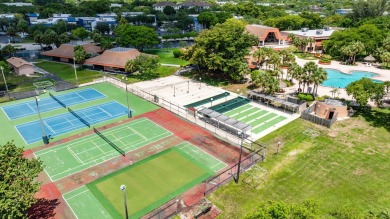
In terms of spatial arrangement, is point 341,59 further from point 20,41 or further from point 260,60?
point 20,41

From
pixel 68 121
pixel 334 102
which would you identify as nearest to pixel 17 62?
pixel 68 121

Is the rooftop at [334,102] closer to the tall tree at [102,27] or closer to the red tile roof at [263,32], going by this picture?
the red tile roof at [263,32]

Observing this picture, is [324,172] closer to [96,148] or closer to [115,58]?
[96,148]

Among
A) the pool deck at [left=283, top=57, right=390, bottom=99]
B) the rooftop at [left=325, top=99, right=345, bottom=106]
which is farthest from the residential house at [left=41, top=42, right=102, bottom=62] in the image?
the rooftop at [left=325, top=99, right=345, bottom=106]

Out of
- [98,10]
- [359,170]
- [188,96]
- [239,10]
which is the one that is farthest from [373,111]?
[98,10]

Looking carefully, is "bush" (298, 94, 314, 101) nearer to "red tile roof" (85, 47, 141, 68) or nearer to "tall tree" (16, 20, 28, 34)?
"red tile roof" (85, 47, 141, 68)

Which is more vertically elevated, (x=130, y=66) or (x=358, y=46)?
(x=358, y=46)
